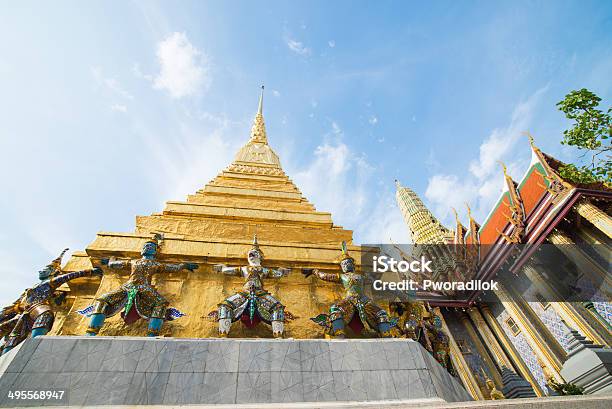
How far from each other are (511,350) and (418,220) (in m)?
21.5

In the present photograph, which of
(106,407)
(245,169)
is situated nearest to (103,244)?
(106,407)

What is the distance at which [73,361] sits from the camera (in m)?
3.56

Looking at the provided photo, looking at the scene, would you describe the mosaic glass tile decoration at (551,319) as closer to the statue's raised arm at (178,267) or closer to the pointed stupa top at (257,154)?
the pointed stupa top at (257,154)

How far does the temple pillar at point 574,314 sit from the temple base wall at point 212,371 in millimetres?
9636

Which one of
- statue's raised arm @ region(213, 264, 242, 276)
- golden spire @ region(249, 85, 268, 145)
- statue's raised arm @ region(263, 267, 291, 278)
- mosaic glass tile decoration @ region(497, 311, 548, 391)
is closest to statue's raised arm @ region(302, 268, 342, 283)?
statue's raised arm @ region(263, 267, 291, 278)

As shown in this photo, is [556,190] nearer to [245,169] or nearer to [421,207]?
[245,169]

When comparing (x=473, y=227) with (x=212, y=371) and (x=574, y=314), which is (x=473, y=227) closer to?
(x=574, y=314)

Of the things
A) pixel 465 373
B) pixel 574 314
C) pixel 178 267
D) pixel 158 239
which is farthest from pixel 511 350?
pixel 158 239

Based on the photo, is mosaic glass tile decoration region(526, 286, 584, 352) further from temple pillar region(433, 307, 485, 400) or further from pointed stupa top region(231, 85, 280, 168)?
pointed stupa top region(231, 85, 280, 168)

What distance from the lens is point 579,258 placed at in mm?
11188

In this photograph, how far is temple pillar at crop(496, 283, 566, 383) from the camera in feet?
36.7

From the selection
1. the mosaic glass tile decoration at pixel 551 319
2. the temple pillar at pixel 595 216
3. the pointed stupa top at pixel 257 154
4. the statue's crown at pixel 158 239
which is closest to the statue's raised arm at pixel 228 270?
the statue's crown at pixel 158 239

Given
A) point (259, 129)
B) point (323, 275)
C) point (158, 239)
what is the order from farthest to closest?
1. point (259, 129)
2. point (158, 239)
3. point (323, 275)

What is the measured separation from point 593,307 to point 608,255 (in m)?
1.91
